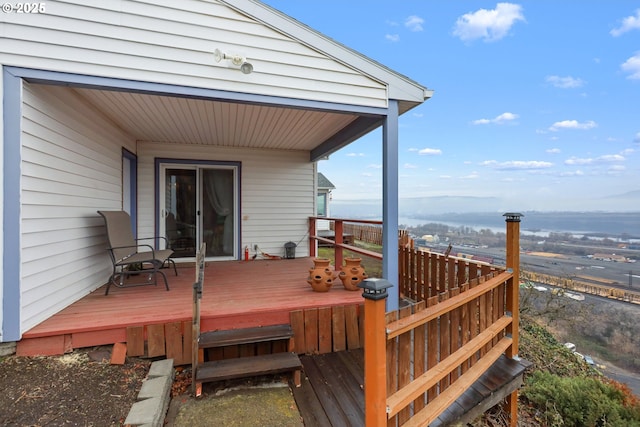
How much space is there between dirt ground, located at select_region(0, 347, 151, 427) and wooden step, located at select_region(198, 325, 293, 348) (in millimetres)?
514

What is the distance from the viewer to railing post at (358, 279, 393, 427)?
4.25ft

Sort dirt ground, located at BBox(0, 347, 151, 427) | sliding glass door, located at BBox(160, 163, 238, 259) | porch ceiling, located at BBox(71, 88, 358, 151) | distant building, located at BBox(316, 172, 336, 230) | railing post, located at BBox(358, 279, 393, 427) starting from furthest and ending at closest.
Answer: distant building, located at BBox(316, 172, 336, 230)
sliding glass door, located at BBox(160, 163, 238, 259)
porch ceiling, located at BBox(71, 88, 358, 151)
dirt ground, located at BBox(0, 347, 151, 427)
railing post, located at BBox(358, 279, 393, 427)

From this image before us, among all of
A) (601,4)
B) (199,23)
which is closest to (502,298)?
(199,23)

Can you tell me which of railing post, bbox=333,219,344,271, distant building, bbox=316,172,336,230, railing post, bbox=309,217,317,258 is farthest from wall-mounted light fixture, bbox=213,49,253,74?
distant building, bbox=316,172,336,230

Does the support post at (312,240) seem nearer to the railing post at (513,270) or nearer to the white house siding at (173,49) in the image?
the white house siding at (173,49)

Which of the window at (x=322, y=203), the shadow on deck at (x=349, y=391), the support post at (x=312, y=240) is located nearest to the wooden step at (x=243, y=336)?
the shadow on deck at (x=349, y=391)

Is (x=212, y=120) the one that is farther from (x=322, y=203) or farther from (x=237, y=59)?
(x=322, y=203)

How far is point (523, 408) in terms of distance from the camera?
3.24 metres

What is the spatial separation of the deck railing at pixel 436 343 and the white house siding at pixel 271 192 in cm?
375

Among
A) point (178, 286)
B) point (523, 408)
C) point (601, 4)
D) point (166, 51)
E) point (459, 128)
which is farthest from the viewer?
point (459, 128)

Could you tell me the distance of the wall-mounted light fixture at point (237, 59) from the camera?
2.79 metres

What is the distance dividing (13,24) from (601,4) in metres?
14.2

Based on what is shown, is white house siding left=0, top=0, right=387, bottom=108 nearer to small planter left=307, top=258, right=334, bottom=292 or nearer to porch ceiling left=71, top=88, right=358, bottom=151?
porch ceiling left=71, top=88, right=358, bottom=151

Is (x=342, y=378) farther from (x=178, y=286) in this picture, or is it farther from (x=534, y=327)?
(x=534, y=327)
